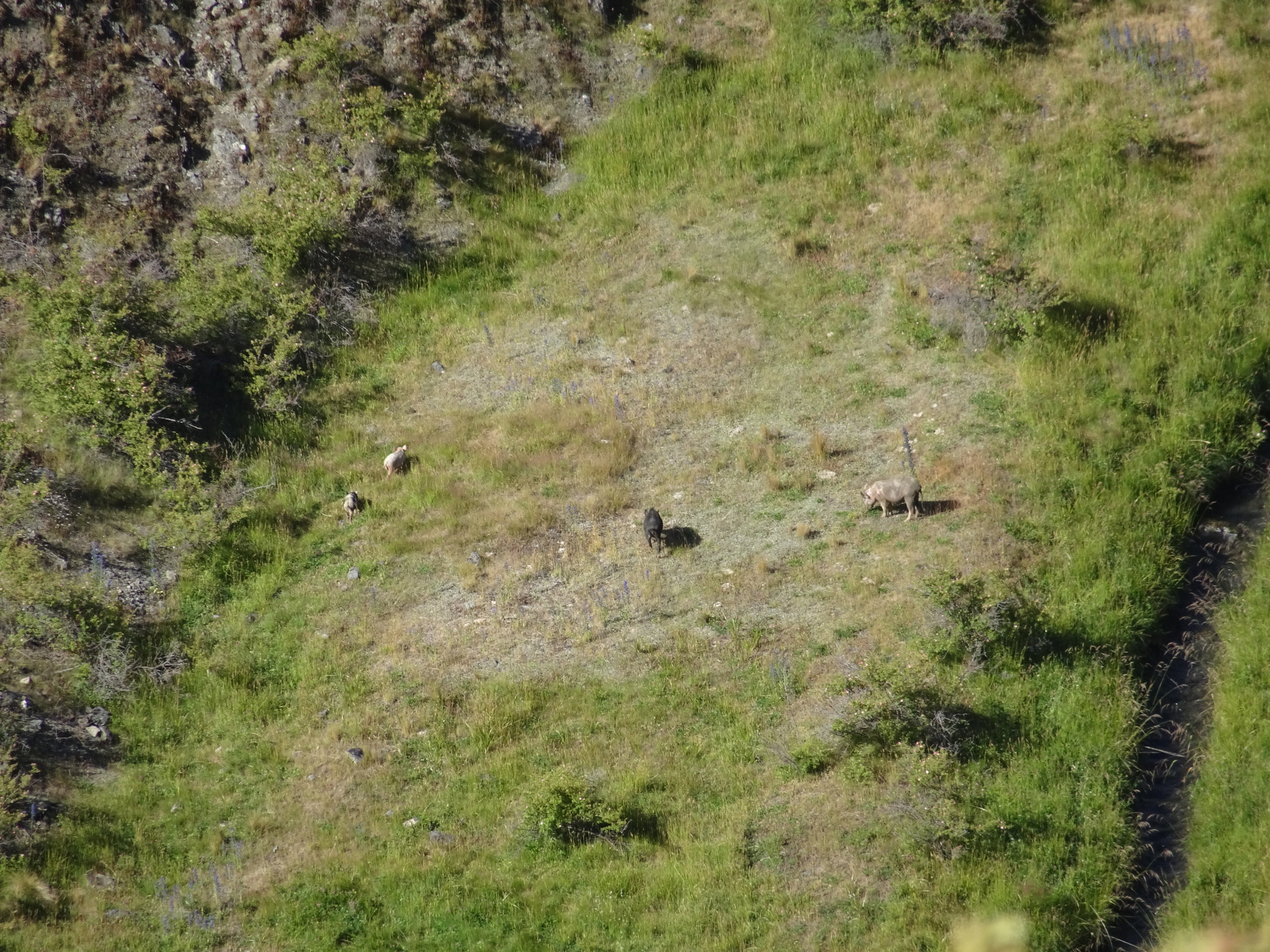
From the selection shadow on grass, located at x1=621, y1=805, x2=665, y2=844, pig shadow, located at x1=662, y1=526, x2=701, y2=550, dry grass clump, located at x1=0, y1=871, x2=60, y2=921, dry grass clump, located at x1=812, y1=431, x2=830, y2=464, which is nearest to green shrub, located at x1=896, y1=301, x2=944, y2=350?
dry grass clump, located at x1=812, y1=431, x2=830, y2=464

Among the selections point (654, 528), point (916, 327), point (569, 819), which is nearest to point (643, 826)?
point (569, 819)

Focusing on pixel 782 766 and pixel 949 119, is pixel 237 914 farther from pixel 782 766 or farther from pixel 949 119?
pixel 949 119

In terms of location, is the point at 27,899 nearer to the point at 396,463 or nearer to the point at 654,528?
the point at 396,463

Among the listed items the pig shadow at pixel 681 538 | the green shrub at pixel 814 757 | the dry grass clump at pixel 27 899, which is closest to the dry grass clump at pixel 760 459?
the pig shadow at pixel 681 538

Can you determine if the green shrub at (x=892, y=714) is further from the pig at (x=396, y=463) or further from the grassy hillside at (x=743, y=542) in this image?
the pig at (x=396, y=463)

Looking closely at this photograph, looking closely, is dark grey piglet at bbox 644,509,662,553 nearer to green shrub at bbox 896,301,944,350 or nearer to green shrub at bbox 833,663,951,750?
green shrub at bbox 833,663,951,750
